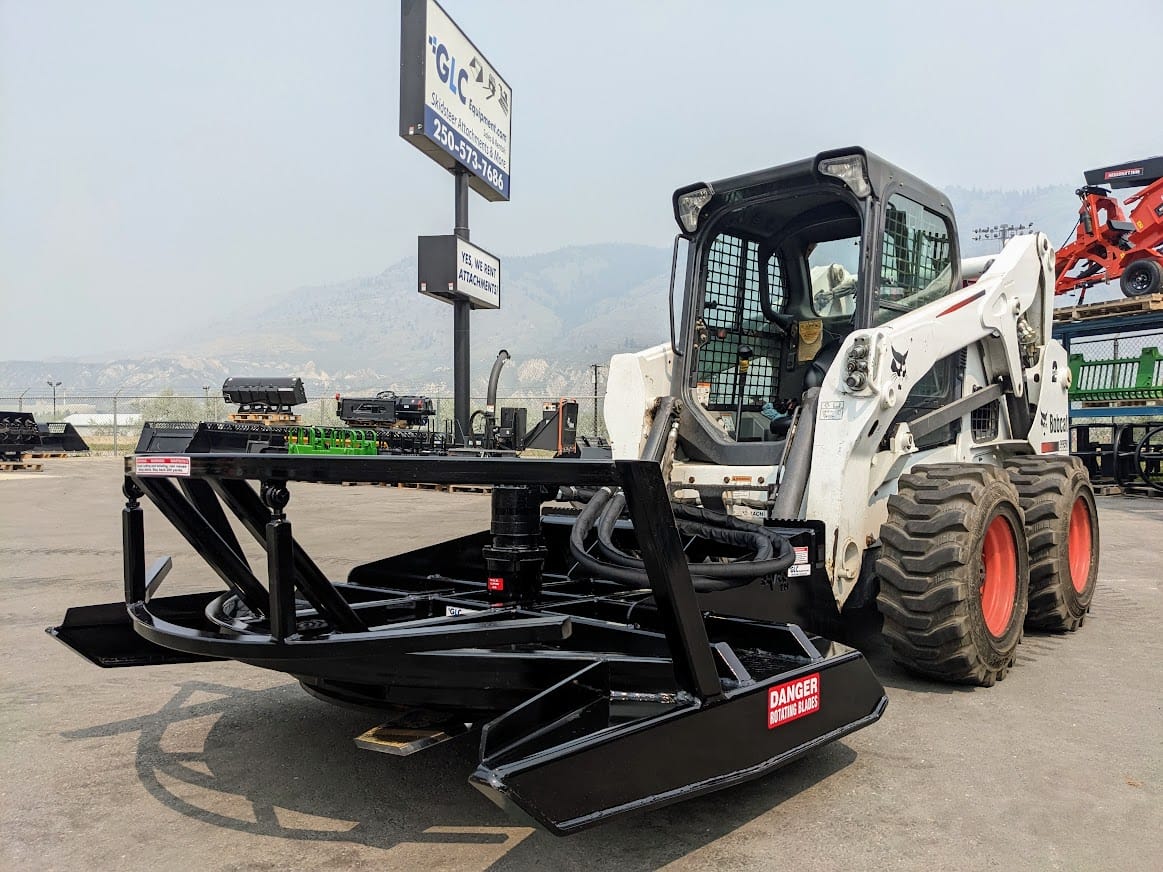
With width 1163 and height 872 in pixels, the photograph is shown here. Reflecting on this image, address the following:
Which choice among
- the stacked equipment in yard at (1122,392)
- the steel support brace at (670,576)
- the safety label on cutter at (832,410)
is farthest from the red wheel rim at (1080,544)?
the stacked equipment in yard at (1122,392)

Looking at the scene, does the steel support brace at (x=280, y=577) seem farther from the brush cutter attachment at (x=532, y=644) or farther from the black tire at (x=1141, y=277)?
the black tire at (x=1141, y=277)

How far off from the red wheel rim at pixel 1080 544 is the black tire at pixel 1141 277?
14923 mm

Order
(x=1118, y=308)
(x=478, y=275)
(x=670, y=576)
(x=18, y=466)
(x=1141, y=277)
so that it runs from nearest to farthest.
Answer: (x=670, y=576) < (x=1118, y=308) < (x=478, y=275) < (x=1141, y=277) < (x=18, y=466)

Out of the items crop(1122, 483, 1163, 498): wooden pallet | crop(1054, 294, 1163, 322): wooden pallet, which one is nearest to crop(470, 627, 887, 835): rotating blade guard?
crop(1122, 483, 1163, 498): wooden pallet

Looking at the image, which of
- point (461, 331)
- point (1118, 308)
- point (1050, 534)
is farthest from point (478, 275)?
point (1050, 534)

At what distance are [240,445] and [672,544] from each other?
34.8ft

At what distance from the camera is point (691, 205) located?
5730 millimetres

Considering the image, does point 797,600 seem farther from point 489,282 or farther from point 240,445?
point 489,282

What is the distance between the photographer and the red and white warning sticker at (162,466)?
273 centimetres

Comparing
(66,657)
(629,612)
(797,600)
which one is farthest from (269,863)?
(66,657)

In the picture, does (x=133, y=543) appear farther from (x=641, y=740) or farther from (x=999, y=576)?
(x=999, y=576)

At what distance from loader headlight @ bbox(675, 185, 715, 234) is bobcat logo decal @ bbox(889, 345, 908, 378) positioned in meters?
1.65

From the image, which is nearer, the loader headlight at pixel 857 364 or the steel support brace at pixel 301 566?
the steel support brace at pixel 301 566

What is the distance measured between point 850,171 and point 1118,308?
1528cm
